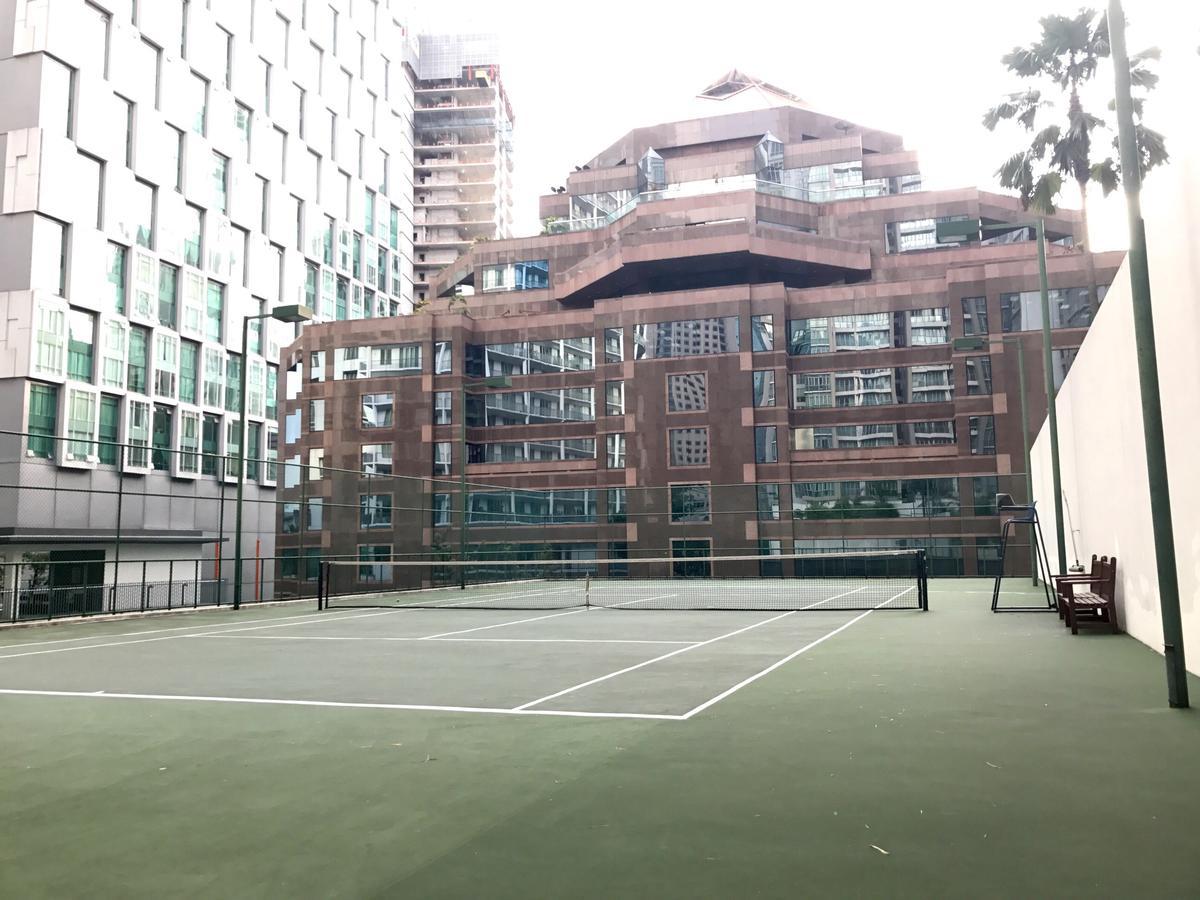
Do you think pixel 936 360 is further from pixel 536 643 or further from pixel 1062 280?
pixel 536 643

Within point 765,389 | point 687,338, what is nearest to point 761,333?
point 765,389

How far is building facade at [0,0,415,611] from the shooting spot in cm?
4356

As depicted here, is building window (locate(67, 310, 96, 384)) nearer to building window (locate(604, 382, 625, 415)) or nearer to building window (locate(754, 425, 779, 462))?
building window (locate(604, 382, 625, 415))

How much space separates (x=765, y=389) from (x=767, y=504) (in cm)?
987

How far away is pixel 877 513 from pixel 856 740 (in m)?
42.0

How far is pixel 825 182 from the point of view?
69.9m

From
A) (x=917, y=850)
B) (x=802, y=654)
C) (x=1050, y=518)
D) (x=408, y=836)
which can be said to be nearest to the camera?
(x=917, y=850)

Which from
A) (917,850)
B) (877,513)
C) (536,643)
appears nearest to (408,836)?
(917,850)

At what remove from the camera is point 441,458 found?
5969 cm

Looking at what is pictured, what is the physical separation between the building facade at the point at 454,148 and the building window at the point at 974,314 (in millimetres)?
77221

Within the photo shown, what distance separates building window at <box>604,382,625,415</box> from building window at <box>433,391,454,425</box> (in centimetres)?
1011

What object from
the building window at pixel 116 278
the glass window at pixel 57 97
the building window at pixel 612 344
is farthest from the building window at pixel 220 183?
the building window at pixel 612 344

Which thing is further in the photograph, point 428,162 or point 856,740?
point 428,162

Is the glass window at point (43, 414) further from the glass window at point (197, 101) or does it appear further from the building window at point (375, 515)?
the glass window at point (197, 101)
